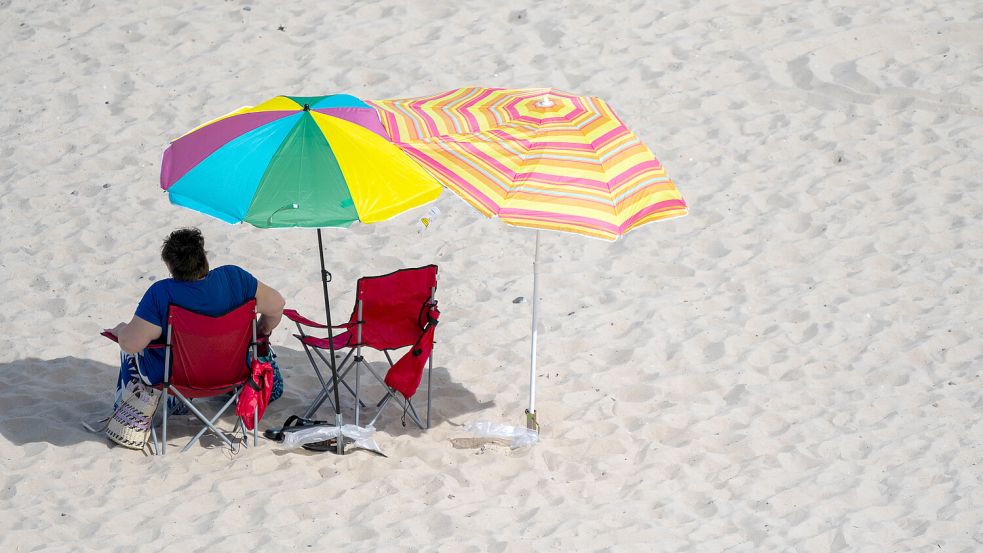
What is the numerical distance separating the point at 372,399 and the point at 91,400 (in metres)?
1.41

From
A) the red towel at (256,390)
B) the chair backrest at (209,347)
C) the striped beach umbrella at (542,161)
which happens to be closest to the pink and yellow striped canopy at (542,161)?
the striped beach umbrella at (542,161)

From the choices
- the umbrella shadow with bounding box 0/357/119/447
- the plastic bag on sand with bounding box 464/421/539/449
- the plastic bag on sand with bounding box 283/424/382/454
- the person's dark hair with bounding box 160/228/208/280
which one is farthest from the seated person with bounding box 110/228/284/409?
the plastic bag on sand with bounding box 464/421/539/449

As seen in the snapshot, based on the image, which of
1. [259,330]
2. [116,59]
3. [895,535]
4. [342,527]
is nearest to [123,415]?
[259,330]

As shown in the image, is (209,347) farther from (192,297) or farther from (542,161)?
(542,161)

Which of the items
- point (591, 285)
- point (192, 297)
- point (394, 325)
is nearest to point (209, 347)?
point (192, 297)

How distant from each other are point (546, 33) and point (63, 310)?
456cm

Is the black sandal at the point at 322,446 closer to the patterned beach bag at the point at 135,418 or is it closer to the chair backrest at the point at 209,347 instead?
the chair backrest at the point at 209,347

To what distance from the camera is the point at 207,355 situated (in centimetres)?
532

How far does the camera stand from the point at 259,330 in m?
5.71

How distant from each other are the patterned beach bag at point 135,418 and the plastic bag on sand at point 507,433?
58.6 inches

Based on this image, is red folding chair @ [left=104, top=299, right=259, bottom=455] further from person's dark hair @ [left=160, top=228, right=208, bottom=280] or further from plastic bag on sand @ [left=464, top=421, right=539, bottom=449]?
plastic bag on sand @ [left=464, top=421, right=539, bottom=449]

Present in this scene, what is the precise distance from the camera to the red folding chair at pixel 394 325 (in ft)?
18.4

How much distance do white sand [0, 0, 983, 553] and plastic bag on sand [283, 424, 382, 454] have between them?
7 cm

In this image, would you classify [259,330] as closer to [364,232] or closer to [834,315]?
[364,232]
